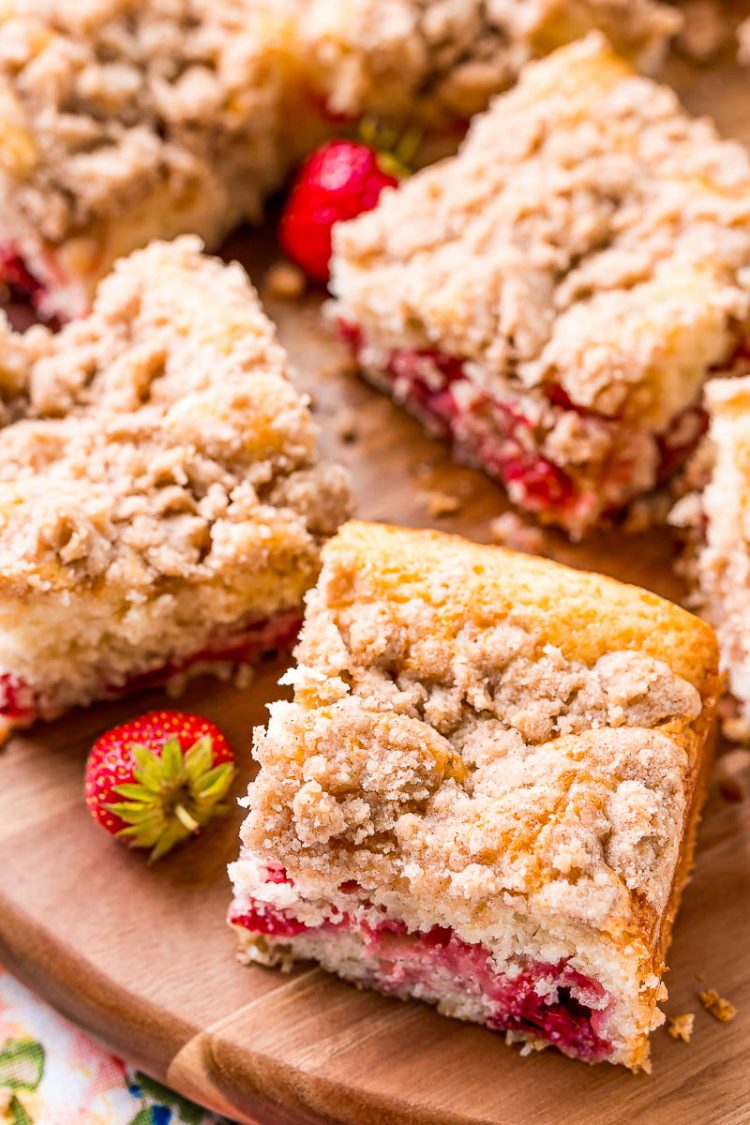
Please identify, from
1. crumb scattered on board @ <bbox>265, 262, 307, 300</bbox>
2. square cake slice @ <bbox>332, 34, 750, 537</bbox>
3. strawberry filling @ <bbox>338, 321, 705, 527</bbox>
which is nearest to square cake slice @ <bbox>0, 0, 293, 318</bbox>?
crumb scattered on board @ <bbox>265, 262, 307, 300</bbox>

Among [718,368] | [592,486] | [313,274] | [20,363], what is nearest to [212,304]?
[20,363]

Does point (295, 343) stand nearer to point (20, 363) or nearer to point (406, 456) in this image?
point (406, 456)

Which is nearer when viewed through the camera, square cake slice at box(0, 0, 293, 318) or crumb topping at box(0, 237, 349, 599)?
crumb topping at box(0, 237, 349, 599)

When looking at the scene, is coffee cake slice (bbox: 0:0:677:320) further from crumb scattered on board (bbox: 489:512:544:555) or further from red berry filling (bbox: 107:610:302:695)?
crumb scattered on board (bbox: 489:512:544:555)

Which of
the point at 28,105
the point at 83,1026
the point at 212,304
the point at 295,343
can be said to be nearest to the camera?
the point at 83,1026

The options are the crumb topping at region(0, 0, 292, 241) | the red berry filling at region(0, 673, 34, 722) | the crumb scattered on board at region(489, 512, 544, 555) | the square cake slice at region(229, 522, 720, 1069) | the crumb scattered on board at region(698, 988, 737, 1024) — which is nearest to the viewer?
the square cake slice at region(229, 522, 720, 1069)

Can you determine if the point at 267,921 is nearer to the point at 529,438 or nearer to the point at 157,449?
the point at 157,449
